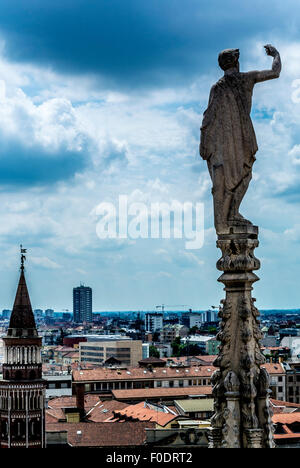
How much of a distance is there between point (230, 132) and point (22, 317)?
46.9 metres

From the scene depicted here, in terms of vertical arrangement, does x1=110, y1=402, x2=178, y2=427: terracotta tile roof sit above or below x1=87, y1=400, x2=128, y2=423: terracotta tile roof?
above

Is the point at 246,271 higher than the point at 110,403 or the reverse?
higher

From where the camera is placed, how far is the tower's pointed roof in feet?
172

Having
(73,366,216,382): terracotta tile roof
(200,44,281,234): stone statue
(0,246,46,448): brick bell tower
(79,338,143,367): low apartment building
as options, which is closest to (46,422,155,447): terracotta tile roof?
(0,246,46,448): brick bell tower

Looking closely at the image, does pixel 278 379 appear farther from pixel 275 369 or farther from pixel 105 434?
pixel 105 434

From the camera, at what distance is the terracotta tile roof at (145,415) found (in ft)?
195

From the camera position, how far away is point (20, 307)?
175ft

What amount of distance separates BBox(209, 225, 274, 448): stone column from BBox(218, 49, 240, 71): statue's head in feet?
4.87

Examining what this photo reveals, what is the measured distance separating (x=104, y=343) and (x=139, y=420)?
95088 mm

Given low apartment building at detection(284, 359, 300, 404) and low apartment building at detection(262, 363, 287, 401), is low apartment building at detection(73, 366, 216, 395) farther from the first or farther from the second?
low apartment building at detection(284, 359, 300, 404)

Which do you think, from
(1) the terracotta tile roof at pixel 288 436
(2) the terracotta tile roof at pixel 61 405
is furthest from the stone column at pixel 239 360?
(2) the terracotta tile roof at pixel 61 405

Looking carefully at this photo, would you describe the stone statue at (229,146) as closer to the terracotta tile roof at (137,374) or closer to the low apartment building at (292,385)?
the terracotta tile roof at (137,374)

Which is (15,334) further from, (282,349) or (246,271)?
(282,349)
